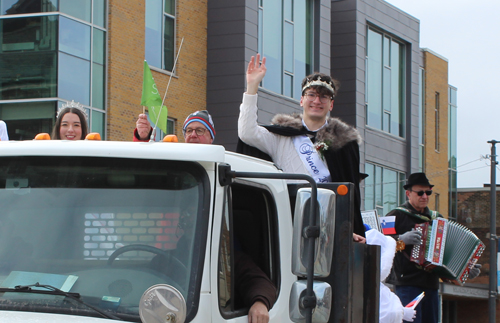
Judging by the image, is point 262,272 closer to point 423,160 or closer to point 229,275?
point 229,275

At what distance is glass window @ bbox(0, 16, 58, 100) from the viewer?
20.0 m

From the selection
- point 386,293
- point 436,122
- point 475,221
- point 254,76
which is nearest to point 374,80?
point 436,122

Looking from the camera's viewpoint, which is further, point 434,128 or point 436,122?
point 436,122

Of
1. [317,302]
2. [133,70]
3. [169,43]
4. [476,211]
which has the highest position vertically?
[169,43]

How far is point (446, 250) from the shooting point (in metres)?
8.75

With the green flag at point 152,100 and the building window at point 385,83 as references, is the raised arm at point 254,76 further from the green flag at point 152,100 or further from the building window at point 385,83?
the building window at point 385,83

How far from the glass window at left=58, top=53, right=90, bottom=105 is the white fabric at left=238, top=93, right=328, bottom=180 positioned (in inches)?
589

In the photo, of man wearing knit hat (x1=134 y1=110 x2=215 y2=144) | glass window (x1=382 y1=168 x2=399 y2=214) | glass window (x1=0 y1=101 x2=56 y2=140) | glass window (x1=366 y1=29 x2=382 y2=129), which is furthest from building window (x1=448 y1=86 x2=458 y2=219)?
man wearing knit hat (x1=134 y1=110 x2=215 y2=144)

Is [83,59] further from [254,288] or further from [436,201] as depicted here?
[436,201]

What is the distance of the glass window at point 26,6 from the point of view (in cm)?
2014

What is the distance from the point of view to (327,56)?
29562mm

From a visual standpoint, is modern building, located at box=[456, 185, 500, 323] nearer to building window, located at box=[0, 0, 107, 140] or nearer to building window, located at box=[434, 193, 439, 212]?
building window, located at box=[434, 193, 439, 212]

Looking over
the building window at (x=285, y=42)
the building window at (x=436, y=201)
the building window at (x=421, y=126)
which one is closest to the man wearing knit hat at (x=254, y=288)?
the building window at (x=285, y=42)

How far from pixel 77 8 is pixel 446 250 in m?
14.4
